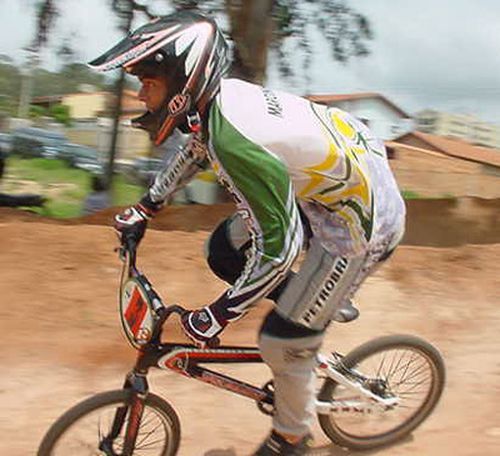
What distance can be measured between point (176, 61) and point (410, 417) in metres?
2.47

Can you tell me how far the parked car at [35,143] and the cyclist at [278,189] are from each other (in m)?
29.2

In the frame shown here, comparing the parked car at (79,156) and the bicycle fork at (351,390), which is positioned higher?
the bicycle fork at (351,390)

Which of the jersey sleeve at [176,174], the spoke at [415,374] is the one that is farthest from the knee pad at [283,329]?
the spoke at [415,374]

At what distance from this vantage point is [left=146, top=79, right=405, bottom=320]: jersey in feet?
9.91

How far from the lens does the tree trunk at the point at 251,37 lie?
9.76 metres

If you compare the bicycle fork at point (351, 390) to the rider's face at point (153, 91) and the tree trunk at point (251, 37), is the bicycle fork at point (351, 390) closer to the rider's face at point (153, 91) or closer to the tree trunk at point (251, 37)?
the rider's face at point (153, 91)

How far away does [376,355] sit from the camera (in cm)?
420

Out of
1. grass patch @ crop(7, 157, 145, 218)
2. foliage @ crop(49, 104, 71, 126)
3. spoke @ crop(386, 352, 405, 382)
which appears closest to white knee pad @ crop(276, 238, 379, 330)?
spoke @ crop(386, 352, 405, 382)

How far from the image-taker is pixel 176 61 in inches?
118

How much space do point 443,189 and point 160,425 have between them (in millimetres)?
11600

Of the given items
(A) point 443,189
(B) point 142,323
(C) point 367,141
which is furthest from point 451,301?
(A) point 443,189

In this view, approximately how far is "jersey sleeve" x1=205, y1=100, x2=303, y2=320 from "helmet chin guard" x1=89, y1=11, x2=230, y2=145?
0.35 feet

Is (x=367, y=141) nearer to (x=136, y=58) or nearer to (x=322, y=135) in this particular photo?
(x=322, y=135)

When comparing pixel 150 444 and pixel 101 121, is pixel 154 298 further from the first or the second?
pixel 101 121
